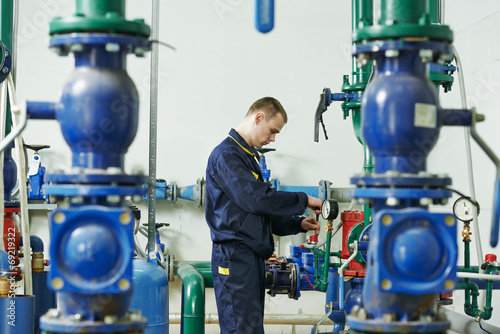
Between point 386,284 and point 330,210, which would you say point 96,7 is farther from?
point 330,210

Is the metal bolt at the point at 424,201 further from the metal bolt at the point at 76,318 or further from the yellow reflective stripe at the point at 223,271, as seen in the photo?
the yellow reflective stripe at the point at 223,271

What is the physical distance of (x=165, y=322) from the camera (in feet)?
7.83

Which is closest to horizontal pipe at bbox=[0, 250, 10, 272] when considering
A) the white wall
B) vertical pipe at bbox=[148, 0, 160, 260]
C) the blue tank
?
the blue tank

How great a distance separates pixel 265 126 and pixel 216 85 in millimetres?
1879

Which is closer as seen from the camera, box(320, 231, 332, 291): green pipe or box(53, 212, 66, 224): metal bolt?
box(53, 212, 66, 224): metal bolt

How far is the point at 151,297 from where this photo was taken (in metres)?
2.36

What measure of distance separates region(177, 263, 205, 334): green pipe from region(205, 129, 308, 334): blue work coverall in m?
0.12

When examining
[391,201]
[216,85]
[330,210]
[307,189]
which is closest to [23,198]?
[391,201]

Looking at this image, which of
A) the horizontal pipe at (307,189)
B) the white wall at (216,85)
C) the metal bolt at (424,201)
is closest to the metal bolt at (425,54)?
the metal bolt at (424,201)

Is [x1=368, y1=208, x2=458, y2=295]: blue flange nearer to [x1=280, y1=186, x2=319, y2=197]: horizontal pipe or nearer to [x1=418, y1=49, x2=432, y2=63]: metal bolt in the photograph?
[x1=418, y1=49, x2=432, y2=63]: metal bolt

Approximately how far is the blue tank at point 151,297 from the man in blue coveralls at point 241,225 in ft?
1.13

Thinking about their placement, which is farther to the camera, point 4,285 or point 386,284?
point 4,285

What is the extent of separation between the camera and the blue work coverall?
8.63ft

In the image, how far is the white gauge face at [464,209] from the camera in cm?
279
